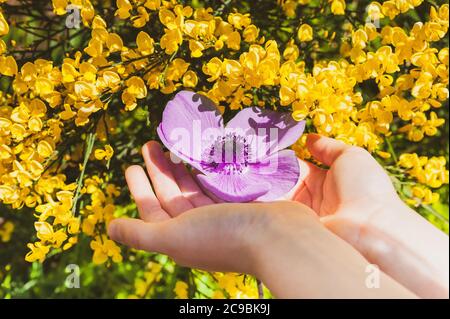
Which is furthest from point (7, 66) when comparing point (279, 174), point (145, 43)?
point (279, 174)

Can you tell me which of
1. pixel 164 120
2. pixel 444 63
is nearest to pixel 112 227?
pixel 164 120

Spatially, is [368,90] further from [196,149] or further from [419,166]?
[196,149]

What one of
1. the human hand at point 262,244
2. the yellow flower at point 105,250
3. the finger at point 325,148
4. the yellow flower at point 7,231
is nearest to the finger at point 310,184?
the finger at point 325,148

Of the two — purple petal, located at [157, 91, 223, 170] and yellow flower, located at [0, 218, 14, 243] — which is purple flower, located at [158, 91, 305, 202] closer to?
purple petal, located at [157, 91, 223, 170]

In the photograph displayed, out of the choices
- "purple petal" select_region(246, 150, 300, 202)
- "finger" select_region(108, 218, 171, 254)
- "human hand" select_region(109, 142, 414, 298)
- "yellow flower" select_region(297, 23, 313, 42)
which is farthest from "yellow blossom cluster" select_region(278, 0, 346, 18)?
"finger" select_region(108, 218, 171, 254)

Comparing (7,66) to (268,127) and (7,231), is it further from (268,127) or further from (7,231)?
(7,231)

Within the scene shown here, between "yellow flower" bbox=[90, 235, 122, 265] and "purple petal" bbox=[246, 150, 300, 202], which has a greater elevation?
"purple petal" bbox=[246, 150, 300, 202]

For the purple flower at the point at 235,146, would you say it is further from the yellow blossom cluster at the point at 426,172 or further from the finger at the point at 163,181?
the yellow blossom cluster at the point at 426,172
